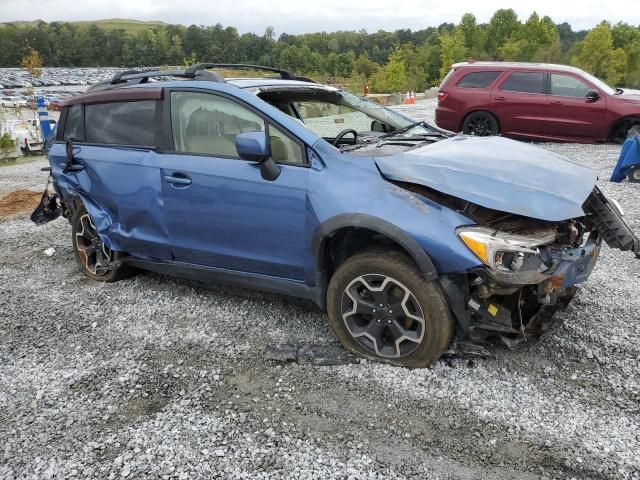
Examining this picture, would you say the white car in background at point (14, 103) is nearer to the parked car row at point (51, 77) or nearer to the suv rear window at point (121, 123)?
the suv rear window at point (121, 123)

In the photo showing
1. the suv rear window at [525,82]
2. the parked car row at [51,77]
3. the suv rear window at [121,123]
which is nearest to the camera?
the suv rear window at [121,123]

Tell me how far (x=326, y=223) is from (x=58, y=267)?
352 centimetres

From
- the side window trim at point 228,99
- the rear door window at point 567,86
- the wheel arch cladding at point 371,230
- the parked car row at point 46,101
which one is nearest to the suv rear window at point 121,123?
the side window trim at point 228,99

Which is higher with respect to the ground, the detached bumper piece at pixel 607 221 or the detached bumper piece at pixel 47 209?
the detached bumper piece at pixel 607 221

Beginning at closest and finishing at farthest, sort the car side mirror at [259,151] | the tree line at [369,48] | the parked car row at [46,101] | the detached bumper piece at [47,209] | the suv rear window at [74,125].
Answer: the car side mirror at [259,151], the suv rear window at [74,125], the detached bumper piece at [47,209], the parked car row at [46,101], the tree line at [369,48]

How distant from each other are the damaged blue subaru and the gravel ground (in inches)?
12.3

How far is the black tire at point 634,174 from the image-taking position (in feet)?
27.0

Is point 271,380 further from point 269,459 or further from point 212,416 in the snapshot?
point 269,459

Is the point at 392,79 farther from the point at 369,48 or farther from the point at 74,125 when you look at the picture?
the point at 369,48

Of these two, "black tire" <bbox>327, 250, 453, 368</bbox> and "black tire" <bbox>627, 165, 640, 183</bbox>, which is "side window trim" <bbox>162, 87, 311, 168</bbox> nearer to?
"black tire" <bbox>327, 250, 453, 368</bbox>

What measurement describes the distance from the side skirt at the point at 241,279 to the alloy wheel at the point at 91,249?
1.56 feet

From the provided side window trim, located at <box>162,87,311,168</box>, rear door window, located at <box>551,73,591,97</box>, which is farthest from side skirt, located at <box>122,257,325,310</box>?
rear door window, located at <box>551,73,591,97</box>

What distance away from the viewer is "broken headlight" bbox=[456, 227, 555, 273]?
288cm

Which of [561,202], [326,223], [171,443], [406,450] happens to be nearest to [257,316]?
[326,223]
